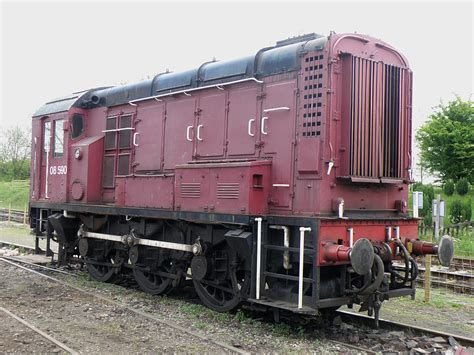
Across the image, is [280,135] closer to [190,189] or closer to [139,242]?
[190,189]

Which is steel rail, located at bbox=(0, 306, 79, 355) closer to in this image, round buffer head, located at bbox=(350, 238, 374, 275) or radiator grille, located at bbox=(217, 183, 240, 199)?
radiator grille, located at bbox=(217, 183, 240, 199)

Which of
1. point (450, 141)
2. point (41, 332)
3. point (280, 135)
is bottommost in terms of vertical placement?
point (41, 332)

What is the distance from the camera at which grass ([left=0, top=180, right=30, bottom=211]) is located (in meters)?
38.8

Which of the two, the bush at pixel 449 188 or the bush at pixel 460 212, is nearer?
the bush at pixel 460 212

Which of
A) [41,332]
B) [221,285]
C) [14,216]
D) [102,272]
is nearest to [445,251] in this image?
[221,285]

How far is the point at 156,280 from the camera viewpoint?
941 centimetres

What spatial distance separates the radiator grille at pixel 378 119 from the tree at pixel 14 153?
52078mm

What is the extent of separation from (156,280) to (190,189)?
231 cm

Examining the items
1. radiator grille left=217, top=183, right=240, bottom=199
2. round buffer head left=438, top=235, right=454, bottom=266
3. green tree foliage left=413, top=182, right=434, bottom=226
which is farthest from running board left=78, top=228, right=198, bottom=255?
green tree foliage left=413, top=182, right=434, bottom=226

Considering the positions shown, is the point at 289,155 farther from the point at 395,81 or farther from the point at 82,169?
the point at 82,169

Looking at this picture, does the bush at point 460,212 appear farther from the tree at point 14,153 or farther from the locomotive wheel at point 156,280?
the tree at point 14,153

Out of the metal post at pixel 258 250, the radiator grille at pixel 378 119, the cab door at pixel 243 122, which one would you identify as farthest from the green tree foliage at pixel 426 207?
the metal post at pixel 258 250

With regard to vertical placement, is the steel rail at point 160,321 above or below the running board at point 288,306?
below

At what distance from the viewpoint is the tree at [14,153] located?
53.8 metres
